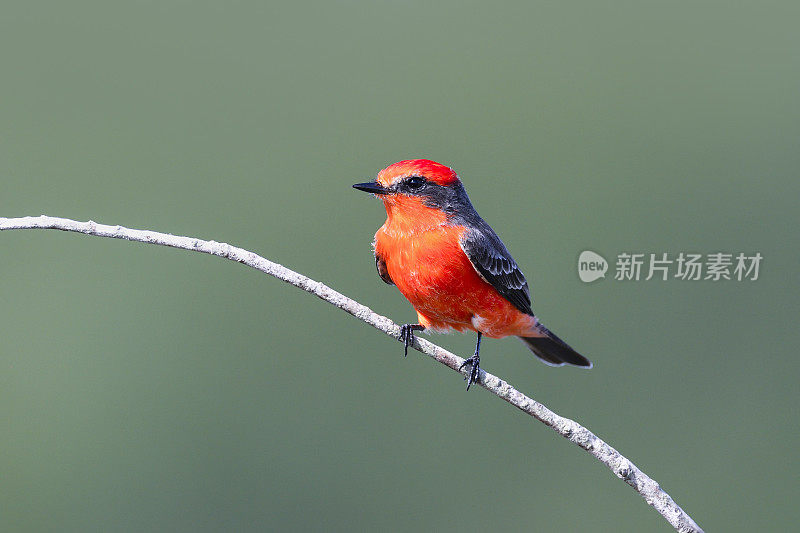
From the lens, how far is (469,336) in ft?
12.8

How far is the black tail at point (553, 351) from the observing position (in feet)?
14.7

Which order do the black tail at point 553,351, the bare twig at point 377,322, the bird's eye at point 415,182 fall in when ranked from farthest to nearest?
the black tail at point 553,351 < the bird's eye at point 415,182 < the bare twig at point 377,322

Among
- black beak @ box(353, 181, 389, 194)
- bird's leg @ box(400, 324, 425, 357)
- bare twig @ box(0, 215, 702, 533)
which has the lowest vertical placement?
bare twig @ box(0, 215, 702, 533)

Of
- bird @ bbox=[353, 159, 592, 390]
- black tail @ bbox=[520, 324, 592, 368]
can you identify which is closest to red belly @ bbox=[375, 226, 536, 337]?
bird @ bbox=[353, 159, 592, 390]

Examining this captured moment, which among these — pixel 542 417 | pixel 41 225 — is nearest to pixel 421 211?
pixel 542 417

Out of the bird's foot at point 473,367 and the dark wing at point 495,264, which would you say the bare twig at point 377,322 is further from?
the dark wing at point 495,264

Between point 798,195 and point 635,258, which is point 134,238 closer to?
point 635,258

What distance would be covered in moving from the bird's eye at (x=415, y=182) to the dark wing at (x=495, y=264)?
33 centimetres

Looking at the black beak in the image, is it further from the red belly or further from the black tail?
the black tail

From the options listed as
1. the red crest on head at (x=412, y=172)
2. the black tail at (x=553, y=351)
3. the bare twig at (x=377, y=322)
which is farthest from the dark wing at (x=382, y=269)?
the black tail at (x=553, y=351)

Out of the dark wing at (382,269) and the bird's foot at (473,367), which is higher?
the dark wing at (382,269)

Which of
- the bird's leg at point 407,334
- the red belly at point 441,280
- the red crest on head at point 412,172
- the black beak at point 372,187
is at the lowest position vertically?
the bird's leg at point 407,334

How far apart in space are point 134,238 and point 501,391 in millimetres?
1288

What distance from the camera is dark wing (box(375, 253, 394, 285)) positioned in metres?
3.77
